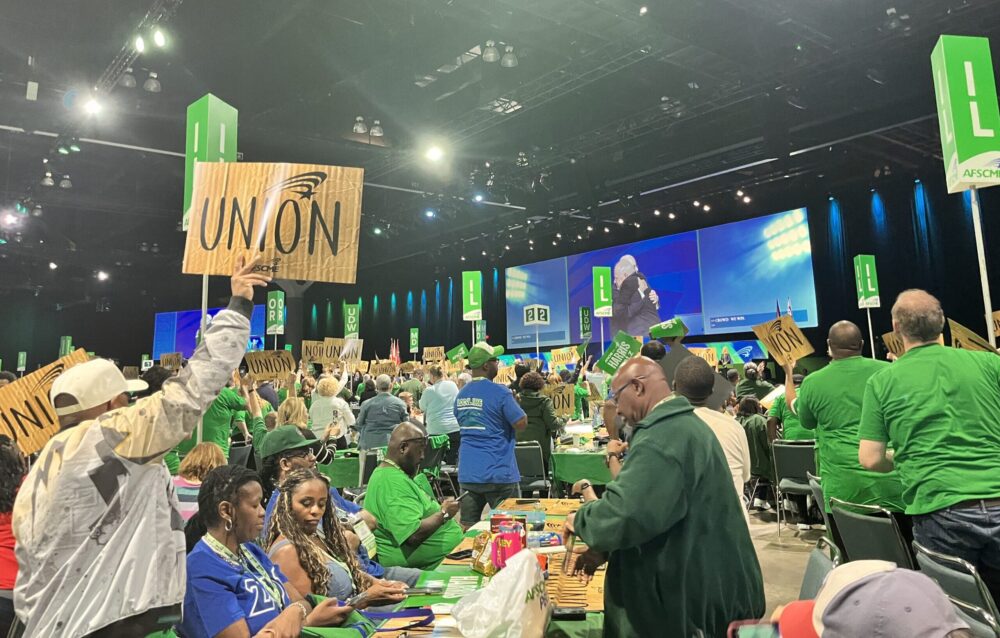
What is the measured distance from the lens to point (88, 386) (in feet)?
6.06

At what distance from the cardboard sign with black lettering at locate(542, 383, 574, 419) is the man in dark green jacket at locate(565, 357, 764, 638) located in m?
Result: 6.10

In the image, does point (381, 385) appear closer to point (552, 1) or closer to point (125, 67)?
point (552, 1)

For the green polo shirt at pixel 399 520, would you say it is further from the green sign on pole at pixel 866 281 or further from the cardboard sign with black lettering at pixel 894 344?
the green sign on pole at pixel 866 281

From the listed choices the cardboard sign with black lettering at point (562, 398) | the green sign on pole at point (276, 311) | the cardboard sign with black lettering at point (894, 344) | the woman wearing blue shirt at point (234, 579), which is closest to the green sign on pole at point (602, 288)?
the cardboard sign with black lettering at point (562, 398)

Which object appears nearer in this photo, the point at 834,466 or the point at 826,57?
the point at 834,466

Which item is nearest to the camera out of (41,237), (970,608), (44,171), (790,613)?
(790,613)

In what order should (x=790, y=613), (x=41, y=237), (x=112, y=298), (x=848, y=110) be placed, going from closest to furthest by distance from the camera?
(x=790, y=613)
(x=848, y=110)
(x=41, y=237)
(x=112, y=298)

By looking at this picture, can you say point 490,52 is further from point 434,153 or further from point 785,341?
point 785,341

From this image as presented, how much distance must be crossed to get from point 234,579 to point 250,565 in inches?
5.5

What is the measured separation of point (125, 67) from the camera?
9680 mm

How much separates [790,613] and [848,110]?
11657mm

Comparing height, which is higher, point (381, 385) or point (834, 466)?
point (381, 385)

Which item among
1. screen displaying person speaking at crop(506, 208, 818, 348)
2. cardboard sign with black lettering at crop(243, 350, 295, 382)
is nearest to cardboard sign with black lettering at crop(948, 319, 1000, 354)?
cardboard sign with black lettering at crop(243, 350, 295, 382)

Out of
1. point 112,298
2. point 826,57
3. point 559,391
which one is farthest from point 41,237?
point 826,57
